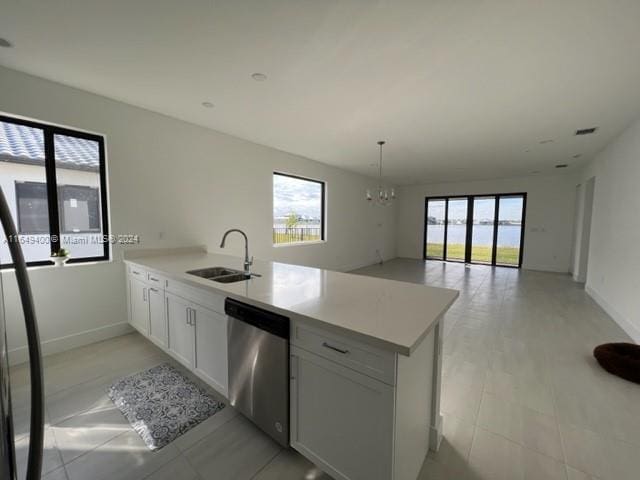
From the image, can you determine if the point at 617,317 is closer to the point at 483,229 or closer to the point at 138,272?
the point at 483,229

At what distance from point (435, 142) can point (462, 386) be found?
3.46 meters

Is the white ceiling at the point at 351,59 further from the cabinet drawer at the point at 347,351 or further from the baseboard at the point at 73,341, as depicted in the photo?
the baseboard at the point at 73,341

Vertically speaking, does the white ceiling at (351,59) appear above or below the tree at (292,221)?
above

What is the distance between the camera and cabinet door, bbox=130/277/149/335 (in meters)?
2.71

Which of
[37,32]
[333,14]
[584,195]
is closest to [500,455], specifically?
[333,14]

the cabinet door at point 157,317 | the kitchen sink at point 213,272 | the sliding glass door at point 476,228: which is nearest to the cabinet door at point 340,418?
the kitchen sink at point 213,272

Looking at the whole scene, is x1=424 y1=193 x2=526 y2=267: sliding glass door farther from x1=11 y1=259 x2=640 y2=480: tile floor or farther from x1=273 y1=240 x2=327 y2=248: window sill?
x1=11 y1=259 x2=640 y2=480: tile floor

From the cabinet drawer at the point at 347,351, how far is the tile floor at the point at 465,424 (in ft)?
2.51

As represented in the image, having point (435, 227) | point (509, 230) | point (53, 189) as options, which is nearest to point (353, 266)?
point (435, 227)

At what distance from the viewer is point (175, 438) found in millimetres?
1707

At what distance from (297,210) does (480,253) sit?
5.76 m

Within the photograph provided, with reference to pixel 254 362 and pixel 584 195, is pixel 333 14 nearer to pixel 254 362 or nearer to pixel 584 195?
pixel 254 362

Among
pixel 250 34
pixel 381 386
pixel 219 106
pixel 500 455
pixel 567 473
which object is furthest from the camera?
pixel 219 106

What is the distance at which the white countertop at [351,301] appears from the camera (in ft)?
3.83
